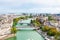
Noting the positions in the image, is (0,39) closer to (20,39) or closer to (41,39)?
(20,39)

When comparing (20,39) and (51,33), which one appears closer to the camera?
(20,39)

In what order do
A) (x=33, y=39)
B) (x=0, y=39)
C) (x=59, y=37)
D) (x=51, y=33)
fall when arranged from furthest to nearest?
1. (x=51, y=33)
2. (x=33, y=39)
3. (x=0, y=39)
4. (x=59, y=37)

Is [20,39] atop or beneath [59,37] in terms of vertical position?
beneath

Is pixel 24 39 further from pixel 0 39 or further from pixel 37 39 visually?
pixel 0 39

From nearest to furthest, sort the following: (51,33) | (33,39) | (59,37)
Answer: (59,37) < (33,39) < (51,33)

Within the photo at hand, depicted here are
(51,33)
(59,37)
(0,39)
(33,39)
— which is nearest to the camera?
(59,37)

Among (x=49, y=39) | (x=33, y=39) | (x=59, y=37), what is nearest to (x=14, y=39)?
(x=33, y=39)

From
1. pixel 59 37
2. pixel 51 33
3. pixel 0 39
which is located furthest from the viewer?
pixel 51 33

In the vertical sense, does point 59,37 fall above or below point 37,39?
above

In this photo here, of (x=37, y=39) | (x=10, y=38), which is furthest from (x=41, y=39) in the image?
(x=10, y=38)
